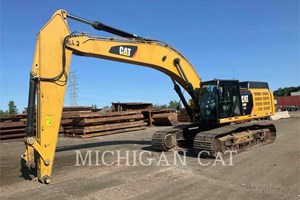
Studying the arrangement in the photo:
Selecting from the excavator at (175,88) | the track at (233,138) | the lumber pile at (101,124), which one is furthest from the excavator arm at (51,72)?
the lumber pile at (101,124)

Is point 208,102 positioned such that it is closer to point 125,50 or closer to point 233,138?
point 233,138

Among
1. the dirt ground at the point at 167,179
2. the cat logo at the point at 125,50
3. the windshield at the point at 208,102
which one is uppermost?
the cat logo at the point at 125,50

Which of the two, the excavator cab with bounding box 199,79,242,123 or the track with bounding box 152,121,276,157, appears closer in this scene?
the track with bounding box 152,121,276,157

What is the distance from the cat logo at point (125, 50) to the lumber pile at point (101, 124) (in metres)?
9.28

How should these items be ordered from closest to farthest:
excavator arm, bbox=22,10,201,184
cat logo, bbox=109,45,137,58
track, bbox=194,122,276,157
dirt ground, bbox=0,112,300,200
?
dirt ground, bbox=0,112,300,200, excavator arm, bbox=22,10,201,184, cat logo, bbox=109,45,137,58, track, bbox=194,122,276,157

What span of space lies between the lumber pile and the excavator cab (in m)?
8.71

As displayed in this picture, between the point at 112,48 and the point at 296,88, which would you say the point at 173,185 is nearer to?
the point at 112,48

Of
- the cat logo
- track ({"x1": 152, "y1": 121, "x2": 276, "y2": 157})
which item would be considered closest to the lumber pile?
track ({"x1": 152, "y1": 121, "x2": 276, "y2": 157})

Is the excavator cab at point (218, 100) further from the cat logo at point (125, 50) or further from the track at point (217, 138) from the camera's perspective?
the cat logo at point (125, 50)

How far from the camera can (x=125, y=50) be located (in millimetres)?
10352

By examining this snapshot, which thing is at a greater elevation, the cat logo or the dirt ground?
the cat logo

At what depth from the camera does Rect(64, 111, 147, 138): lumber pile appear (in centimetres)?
1908

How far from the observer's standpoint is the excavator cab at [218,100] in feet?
38.8

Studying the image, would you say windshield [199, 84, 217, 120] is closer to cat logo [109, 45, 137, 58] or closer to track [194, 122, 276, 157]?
track [194, 122, 276, 157]
